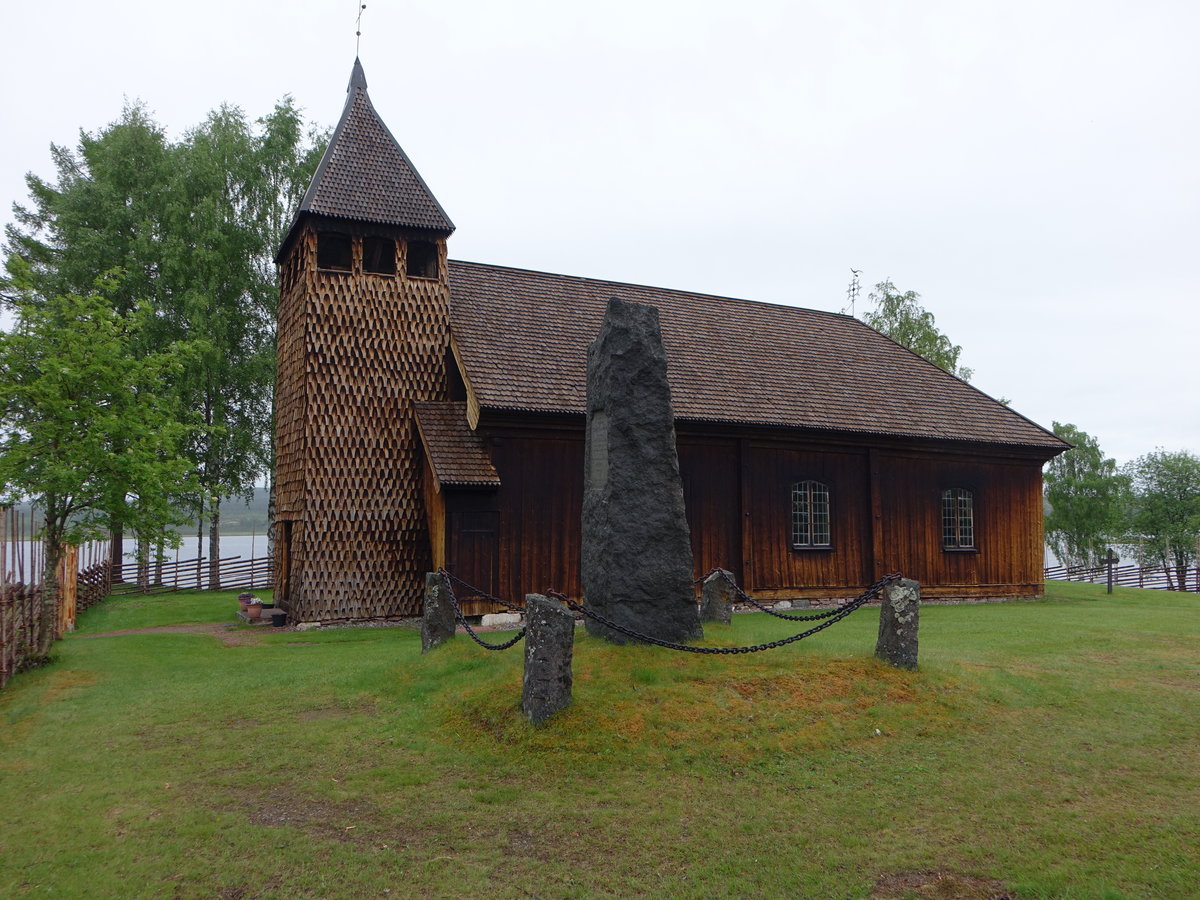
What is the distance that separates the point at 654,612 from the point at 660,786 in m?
2.64

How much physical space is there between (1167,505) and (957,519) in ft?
143

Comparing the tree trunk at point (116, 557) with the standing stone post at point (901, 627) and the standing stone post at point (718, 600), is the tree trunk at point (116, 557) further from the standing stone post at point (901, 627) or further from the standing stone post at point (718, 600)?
the standing stone post at point (901, 627)

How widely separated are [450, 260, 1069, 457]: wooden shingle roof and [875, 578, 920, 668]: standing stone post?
961 cm

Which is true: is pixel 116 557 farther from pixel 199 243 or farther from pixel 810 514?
pixel 810 514

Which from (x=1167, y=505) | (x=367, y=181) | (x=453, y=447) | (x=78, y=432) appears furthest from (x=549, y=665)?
(x=1167, y=505)

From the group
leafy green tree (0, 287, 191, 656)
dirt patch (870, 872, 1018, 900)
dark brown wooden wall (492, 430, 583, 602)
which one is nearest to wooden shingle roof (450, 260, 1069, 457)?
dark brown wooden wall (492, 430, 583, 602)

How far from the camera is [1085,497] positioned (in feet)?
179

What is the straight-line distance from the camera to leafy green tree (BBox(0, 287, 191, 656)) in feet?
40.7

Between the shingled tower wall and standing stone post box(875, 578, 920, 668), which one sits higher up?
the shingled tower wall

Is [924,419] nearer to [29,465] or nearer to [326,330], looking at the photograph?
[326,330]

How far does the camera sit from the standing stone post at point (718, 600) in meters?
11.8

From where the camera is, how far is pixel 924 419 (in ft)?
72.5

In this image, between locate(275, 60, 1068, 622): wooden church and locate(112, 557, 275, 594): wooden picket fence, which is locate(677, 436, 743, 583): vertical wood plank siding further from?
locate(112, 557, 275, 594): wooden picket fence

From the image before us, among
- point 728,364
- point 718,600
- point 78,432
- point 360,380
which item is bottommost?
point 718,600
